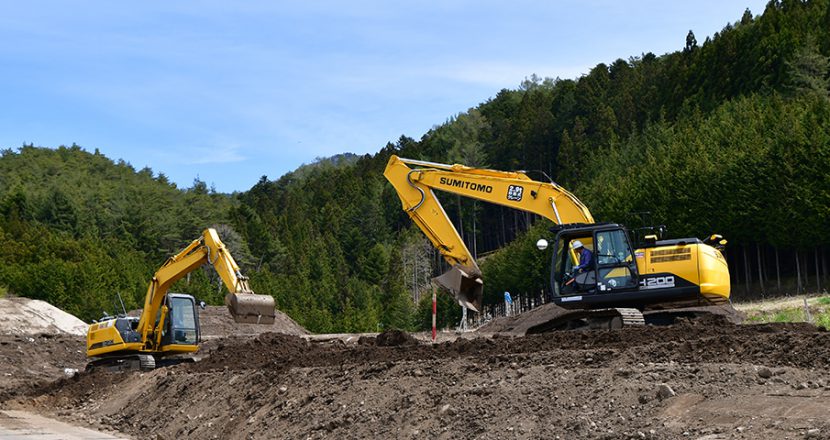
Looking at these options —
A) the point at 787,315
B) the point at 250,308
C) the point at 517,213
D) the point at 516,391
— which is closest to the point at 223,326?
the point at 250,308

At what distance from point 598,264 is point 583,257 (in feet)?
1.09

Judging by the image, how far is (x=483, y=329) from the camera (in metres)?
45.8

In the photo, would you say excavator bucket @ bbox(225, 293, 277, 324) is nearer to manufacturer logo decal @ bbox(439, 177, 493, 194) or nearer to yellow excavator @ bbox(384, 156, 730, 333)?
yellow excavator @ bbox(384, 156, 730, 333)

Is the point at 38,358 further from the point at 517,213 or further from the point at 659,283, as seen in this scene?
the point at 517,213

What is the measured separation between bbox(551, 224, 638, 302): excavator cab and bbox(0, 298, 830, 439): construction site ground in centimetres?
169

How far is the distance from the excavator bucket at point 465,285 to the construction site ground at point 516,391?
64.5 inches

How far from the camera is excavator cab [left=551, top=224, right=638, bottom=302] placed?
66.5ft

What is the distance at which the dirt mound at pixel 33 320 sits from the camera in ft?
146

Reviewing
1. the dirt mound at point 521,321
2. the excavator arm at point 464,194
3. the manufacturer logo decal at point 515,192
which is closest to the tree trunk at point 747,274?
the dirt mound at point 521,321

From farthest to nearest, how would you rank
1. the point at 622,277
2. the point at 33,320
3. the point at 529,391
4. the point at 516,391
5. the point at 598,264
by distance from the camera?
the point at 33,320 → the point at 598,264 → the point at 622,277 → the point at 516,391 → the point at 529,391

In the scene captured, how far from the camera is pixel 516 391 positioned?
41.4 ft

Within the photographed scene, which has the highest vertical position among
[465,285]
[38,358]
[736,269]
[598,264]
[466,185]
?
[466,185]

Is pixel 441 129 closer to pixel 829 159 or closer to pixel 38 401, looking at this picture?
pixel 829 159

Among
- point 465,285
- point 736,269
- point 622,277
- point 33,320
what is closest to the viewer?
point 622,277
